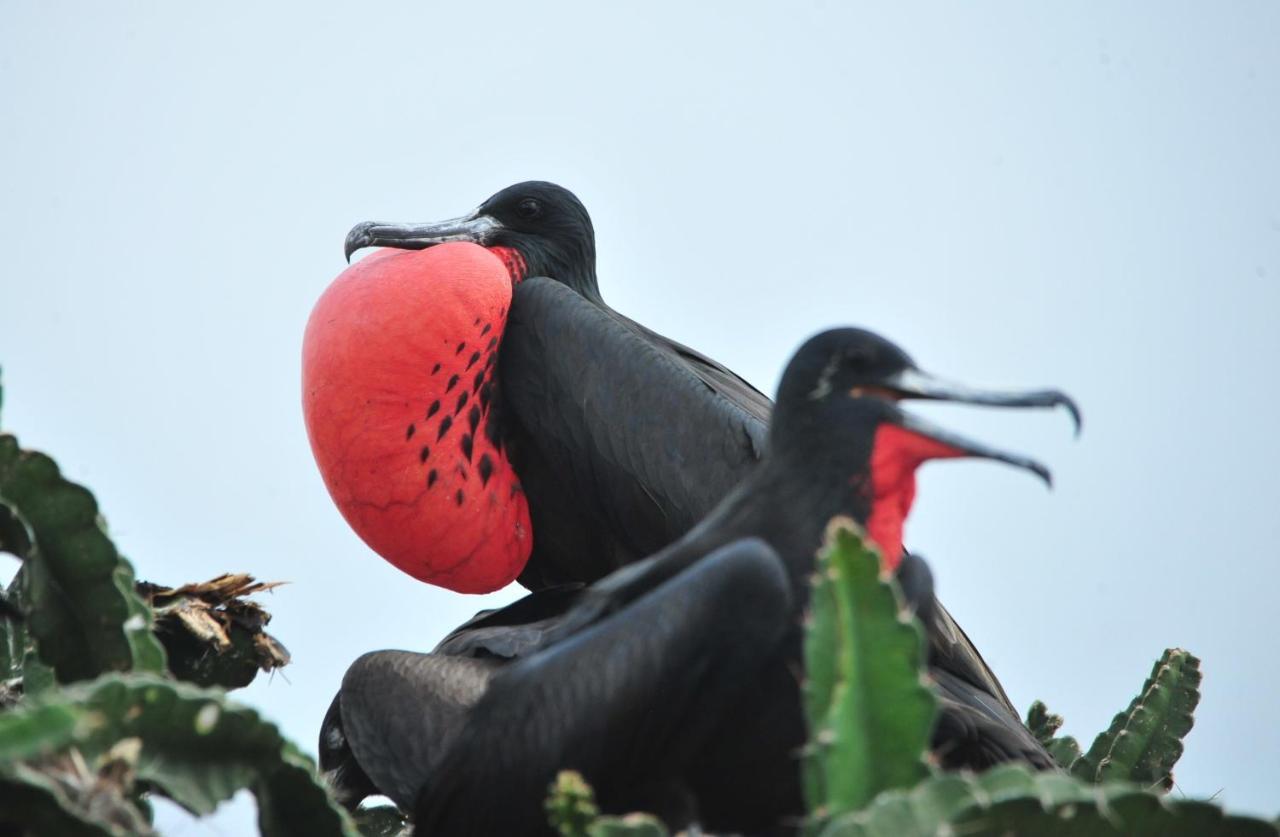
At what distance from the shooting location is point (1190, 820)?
2.66m

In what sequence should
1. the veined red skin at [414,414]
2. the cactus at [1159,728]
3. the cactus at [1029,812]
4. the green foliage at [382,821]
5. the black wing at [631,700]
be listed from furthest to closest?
1. the veined red skin at [414,414]
2. the green foliage at [382,821]
3. the cactus at [1159,728]
4. the black wing at [631,700]
5. the cactus at [1029,812]

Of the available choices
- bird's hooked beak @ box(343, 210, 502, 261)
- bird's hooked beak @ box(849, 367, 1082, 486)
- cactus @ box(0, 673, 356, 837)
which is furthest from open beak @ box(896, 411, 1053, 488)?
bird's hooked beak @ box(343, 210, 502, 261)

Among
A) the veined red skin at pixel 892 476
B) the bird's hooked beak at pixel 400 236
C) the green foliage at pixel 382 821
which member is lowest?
the green foliage at pixel 382 821

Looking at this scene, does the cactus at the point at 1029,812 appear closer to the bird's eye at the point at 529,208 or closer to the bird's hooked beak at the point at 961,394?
the bird's hooked beak at the point at 961,394

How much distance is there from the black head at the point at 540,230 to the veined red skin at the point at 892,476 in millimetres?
2774

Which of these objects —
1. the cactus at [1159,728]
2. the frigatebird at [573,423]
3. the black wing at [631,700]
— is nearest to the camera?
the black wing at [631,700]

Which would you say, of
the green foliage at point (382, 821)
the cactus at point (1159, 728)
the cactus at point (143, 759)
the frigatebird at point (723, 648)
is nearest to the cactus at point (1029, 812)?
the frigatebird at point (723, 648)

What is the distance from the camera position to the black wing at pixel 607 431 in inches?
205

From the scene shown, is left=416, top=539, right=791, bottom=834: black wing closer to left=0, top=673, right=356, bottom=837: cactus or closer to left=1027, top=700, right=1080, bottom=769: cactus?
left=0, top=673, right=356, bottom=837: cactus

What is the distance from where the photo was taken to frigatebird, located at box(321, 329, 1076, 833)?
3170 millimetres

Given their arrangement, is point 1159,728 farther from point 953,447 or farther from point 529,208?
point 529,208

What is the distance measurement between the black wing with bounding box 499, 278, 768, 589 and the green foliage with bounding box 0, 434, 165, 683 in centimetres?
217

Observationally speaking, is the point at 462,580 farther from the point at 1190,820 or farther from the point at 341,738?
the point at 1190,820

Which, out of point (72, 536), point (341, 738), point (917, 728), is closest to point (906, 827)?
point (917, 728)
